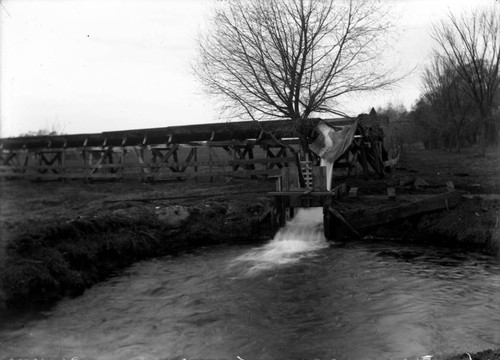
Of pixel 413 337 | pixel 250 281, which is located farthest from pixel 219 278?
pixel 413 337

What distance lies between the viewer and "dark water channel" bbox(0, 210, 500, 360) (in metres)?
5.76

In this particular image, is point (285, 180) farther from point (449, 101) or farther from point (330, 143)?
point (449, 101)

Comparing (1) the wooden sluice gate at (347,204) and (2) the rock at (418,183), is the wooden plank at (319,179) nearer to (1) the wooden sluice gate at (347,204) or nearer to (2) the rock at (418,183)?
(1) the wooden sluice gate at (347,204)

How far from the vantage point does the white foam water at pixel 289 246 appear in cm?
1018

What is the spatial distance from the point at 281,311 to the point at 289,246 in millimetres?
4943

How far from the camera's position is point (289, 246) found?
12.0 m

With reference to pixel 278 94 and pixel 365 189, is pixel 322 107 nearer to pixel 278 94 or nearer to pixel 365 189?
pixel 278 94

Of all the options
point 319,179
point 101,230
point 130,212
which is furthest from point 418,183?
point 101,230

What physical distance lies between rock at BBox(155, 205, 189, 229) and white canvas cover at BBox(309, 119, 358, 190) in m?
5.44

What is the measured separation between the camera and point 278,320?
6.74m

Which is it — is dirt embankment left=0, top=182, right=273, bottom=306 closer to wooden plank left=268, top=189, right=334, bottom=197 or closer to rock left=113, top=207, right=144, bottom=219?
rock left=113, top=207, right=144, bottom=219

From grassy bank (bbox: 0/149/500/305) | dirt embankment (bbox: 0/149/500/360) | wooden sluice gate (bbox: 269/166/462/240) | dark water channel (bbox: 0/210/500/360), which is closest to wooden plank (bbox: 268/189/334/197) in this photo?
wooden sluice gate (bbox: 269/166/462/240)

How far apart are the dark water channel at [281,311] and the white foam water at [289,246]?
Answer: 0.10m

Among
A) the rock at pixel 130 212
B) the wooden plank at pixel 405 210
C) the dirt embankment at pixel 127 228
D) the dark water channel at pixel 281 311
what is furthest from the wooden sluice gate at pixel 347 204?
the rock at pixel 130 212
